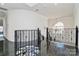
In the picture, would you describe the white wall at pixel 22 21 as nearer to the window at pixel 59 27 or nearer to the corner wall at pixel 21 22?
the corner wall at pixel 21 22

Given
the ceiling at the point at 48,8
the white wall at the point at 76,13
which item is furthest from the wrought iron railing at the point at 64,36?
the ceiling at the point at 48,8

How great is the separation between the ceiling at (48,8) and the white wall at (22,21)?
0.08m

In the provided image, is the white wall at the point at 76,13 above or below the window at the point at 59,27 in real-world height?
above

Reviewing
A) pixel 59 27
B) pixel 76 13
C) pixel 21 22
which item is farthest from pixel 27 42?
pixel 76 13

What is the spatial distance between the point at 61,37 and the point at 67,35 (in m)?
0.11

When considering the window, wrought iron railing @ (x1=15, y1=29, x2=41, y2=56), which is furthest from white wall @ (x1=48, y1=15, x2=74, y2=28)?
wrought iron railing @ (x1=15, y1=29, x2=41, y2=56)

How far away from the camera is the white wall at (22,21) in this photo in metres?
1.87

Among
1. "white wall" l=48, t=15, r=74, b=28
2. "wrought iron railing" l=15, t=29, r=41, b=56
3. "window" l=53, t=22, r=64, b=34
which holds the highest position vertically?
"white wall" l=48, t=15, r=74, b=28

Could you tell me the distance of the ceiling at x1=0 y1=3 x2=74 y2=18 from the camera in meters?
1.81

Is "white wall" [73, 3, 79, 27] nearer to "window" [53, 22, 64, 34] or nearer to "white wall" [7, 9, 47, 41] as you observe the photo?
"window" [53, 22, 64, 34]

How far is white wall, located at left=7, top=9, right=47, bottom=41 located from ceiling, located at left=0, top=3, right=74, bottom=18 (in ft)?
0.27

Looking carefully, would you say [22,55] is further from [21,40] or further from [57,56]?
[57,56]

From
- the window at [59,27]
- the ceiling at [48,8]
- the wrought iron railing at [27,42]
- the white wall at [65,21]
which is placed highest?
the ceiling at [48,8]

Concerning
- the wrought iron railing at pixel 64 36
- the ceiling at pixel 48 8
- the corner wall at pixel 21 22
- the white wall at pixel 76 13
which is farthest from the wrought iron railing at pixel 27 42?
the white wall at pixel 76 13
